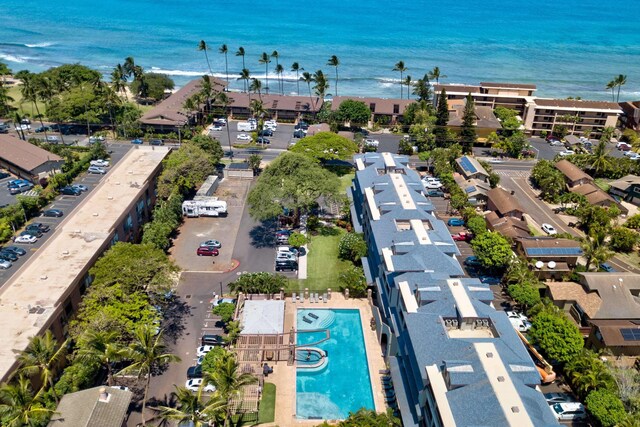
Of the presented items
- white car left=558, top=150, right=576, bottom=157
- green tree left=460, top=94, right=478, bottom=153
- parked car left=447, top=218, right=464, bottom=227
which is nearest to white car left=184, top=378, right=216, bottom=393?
parked car left=447, top=218, right=464, bottom=227

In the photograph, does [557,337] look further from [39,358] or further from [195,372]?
[39,358]

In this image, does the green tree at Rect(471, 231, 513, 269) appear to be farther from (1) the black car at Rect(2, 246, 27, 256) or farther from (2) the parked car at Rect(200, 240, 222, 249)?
(1) the black car at Rect(2, 246, 27, 256)

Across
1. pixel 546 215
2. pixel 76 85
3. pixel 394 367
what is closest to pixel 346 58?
pixel 76 85

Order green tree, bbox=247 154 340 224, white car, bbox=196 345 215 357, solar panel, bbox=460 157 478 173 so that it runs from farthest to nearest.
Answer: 1. solar panel, bbox=460 157 478 173
2. green tree, bbox=247 154 340 224
3. white car, bbox=196 345 215 357

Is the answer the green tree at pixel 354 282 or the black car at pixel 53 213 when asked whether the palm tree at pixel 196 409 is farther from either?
the black car at pixel 53 213

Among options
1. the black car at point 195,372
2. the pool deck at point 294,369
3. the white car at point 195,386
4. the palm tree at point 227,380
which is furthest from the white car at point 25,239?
the palm tree at point 227,380

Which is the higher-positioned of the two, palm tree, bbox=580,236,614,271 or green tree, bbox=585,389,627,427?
palm tree, bbox=580,236,614,271
